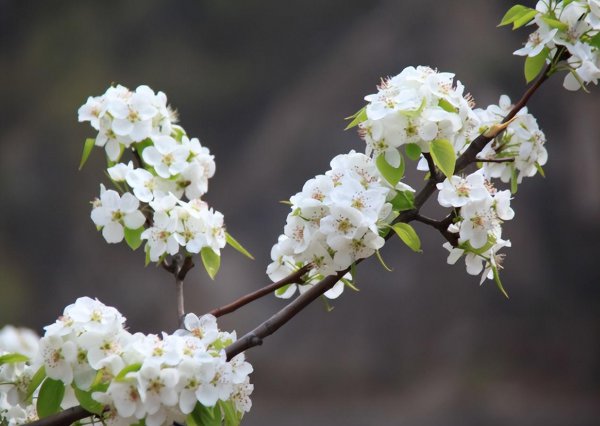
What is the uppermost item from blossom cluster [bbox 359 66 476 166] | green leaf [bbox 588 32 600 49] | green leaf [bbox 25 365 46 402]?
green leaf [bbox 588 32 600 49]

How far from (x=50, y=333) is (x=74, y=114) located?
472 centimetres

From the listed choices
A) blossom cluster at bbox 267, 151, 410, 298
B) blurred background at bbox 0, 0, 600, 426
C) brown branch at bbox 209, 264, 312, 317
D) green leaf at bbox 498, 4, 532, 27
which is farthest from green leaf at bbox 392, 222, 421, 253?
blurred background at bbox 0, 0, 600, 426

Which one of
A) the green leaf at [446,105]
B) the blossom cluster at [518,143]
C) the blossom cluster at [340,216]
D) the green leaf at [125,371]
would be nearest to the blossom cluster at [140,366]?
the green leaf at [125,371]

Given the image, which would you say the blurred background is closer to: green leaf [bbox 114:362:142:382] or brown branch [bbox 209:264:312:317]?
brown branch [bbox 209:264:312:317]

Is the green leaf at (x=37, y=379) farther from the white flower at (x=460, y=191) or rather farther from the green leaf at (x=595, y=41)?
the green leaf at (x=595, y=41)

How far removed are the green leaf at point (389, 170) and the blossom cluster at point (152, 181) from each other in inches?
10.6

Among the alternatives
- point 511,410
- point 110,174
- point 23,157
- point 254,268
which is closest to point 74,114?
point 23,157

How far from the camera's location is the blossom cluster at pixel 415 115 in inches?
33.2

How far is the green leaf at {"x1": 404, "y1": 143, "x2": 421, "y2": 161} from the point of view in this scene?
855mm

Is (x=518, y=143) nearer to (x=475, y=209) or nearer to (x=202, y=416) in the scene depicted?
(x=475, y=209)

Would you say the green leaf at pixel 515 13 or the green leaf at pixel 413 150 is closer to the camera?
the green leaf at pixel 413 150

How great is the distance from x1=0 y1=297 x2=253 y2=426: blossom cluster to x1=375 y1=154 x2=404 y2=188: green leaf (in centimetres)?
24

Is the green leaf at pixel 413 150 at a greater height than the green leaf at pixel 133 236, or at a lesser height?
lesser

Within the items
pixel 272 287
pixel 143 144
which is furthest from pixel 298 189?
pixel 272 287
